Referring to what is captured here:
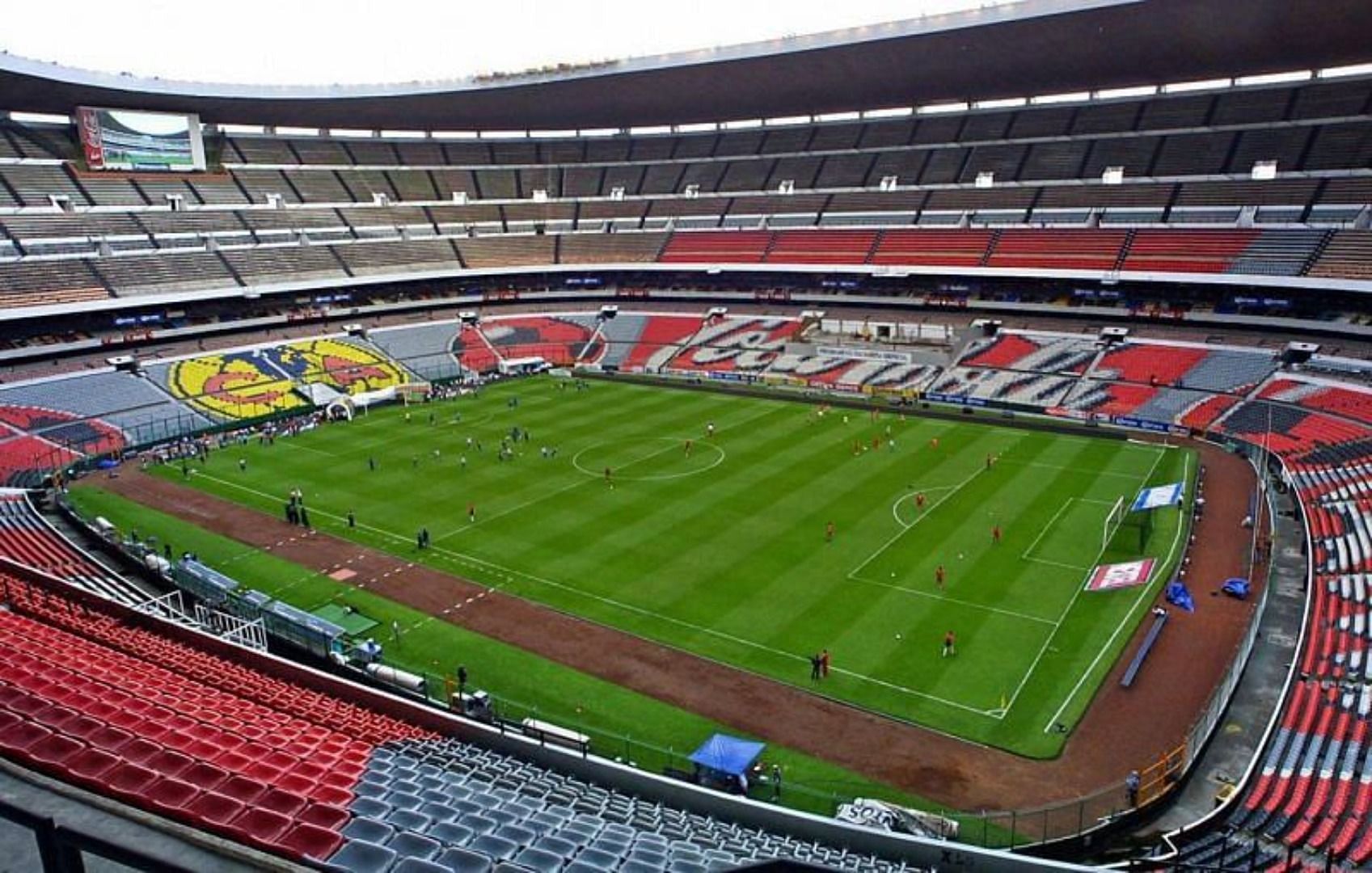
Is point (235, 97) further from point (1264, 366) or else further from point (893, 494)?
point (1264, 366)

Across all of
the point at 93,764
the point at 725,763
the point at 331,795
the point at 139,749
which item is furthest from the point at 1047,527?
the point at 93,764

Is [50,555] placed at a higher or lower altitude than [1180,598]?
lower

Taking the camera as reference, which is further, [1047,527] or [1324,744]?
[1047,527]

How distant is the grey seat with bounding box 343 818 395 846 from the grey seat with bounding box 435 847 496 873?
86cm

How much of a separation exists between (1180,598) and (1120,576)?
1806 mm

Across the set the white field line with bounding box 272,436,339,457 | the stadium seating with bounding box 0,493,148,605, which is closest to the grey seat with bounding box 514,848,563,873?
the stadium seating with bounding box 0,493,148,605

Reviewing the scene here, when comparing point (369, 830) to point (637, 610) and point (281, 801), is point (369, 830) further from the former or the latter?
point (637, 610)

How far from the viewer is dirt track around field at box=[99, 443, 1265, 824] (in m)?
20.0

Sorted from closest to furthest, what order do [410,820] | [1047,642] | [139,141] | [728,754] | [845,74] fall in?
1. [410,820]
2. [728,754]
3. [1047,642]
4. [845,74]
5. [139,141]

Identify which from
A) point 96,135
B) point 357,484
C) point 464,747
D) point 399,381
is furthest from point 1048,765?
point 96,135

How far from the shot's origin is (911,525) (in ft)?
113

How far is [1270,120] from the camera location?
62.5 metres

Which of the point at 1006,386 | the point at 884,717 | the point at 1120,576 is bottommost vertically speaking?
the point at 884,717

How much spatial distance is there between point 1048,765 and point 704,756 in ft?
26.1
